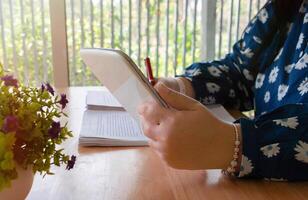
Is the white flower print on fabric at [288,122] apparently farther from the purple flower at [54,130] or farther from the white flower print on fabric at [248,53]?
the white flower print on fabric at [248,53]

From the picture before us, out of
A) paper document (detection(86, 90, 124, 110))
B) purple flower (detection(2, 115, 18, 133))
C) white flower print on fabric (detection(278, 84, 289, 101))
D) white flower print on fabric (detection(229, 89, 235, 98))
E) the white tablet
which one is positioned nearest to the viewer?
purple flower (detection(2, 115, 18, 133))

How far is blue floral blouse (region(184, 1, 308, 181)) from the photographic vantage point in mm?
688

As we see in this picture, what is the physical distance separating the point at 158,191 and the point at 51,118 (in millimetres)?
228

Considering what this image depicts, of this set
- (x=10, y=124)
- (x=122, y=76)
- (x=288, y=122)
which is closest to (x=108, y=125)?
(x=122, y=76)

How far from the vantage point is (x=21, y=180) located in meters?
0.52

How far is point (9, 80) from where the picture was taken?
50cm

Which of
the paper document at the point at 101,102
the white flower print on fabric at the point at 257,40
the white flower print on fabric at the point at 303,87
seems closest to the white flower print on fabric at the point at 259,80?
the white flower print on fabric at the point at 257,40

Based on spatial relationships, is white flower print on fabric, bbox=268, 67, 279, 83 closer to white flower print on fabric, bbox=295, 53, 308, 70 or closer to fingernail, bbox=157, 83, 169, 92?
white flower print on fabric, bbox=295, 53, 308, 70

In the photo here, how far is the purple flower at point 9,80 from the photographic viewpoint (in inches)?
19.4

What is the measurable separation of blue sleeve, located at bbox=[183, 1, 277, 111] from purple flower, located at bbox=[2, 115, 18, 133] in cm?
74

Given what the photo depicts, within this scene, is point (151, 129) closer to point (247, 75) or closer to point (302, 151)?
point (302, 151)

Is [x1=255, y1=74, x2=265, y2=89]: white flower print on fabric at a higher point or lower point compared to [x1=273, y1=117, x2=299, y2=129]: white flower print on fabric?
lower

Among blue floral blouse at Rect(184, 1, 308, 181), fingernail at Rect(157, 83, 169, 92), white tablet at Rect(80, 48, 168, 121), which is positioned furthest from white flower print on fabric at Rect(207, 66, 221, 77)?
fingernail at Rect(157, 83, 169, 92)

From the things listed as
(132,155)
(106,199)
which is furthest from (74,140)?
(106,199)
